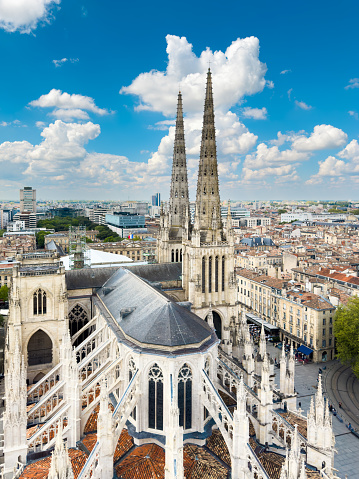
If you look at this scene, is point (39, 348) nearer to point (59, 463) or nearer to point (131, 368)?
point (131, 368)

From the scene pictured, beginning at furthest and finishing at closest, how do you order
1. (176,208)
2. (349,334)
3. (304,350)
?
(304,350), (176,208), (349,334)

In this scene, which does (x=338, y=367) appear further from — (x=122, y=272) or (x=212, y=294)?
(x=122, y=272)

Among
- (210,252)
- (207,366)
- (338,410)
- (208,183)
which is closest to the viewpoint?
(207,366)

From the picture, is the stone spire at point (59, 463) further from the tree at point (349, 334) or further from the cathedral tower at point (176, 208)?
the tree at point (349, 334)

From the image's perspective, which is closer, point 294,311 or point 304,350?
point 304,350

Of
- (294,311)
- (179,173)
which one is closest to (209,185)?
(179,173)

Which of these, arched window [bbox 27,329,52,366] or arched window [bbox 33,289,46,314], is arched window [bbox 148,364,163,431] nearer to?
arched window [bbox 33,289,46,314]

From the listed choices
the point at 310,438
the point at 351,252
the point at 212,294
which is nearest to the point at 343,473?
the point at 310,438
